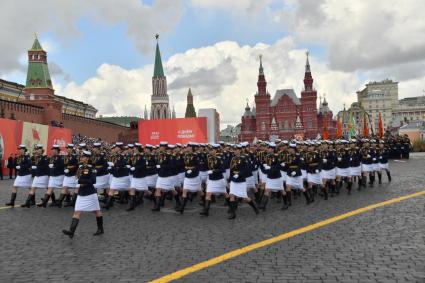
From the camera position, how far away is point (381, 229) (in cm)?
962

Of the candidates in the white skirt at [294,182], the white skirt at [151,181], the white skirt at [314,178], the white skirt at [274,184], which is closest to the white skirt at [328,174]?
the white skirt at [314,178]

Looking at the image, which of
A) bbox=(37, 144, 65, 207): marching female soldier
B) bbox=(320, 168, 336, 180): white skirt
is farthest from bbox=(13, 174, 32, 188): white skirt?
bbox=(320, 168, 336, 180): white skirt

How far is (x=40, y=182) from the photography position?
14789 millimetres

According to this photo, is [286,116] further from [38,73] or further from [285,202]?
[285,202]

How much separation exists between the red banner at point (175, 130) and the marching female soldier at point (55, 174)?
22649 millimetres

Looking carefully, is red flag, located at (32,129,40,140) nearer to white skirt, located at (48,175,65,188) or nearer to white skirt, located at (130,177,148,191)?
white skirt, located at (48,175,65,188)

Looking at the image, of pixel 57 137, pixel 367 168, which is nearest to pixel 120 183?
pixel 367 168

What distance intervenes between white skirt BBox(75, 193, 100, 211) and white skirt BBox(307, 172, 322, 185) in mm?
7950

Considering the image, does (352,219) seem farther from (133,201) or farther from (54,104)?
(54,104)

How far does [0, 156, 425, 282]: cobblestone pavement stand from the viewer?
22.2ft

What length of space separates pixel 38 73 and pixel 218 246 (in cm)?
5882

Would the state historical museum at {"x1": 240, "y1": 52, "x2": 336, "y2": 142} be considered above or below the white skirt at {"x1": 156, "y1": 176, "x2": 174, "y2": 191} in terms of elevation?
above

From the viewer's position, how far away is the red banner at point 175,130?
38.6 m

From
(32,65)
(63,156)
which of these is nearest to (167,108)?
(32,65)
